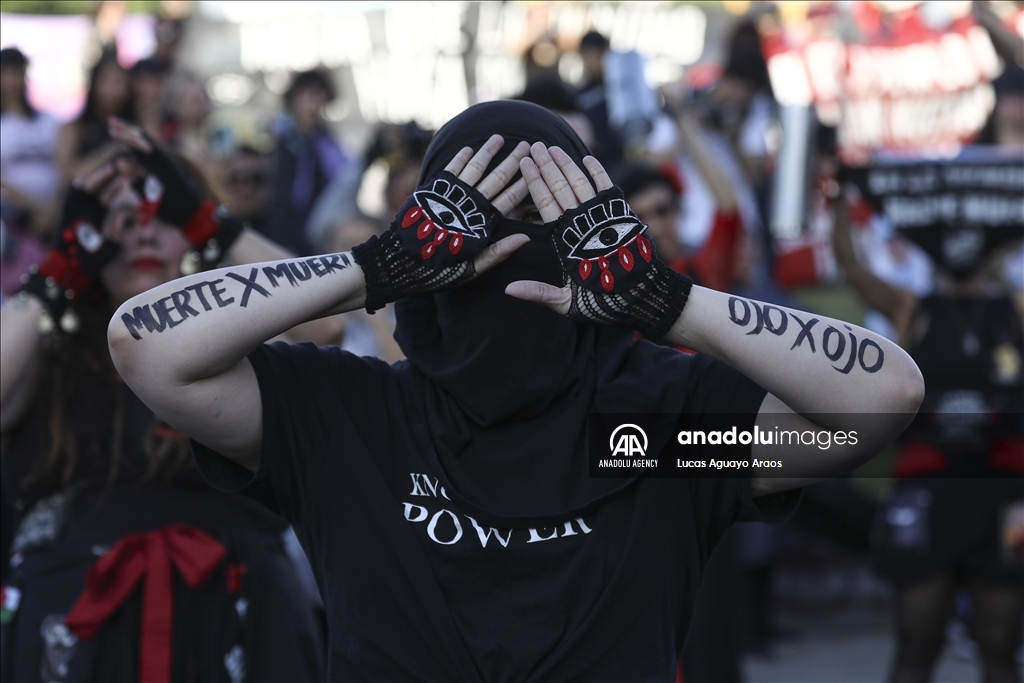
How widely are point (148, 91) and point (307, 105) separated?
5.65 ft

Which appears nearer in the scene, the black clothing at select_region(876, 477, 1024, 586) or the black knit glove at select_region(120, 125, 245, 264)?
the black knit glove at select_region(120, 125, 245, 264)

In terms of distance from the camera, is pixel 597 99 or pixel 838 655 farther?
pixel 597 99

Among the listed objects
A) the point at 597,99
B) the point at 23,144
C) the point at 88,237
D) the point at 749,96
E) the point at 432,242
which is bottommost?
the point at 749,96

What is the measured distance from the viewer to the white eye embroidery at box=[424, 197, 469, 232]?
213 centimetres

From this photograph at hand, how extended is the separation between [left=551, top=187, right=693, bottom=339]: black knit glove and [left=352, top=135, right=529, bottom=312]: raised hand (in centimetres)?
10

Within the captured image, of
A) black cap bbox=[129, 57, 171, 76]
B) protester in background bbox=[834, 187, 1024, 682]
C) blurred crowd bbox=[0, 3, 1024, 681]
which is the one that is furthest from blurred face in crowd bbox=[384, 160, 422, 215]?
protester in background bbox=[834, 187, 1024, 682]

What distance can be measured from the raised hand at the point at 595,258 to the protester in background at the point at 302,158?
5771 millimetres

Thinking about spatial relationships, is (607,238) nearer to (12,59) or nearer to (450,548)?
(450,548)

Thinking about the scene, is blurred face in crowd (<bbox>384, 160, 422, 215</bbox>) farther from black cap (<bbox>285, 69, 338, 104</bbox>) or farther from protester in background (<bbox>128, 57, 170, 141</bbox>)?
black cap (<bbox>285, 69, 338, 104</bbox>)

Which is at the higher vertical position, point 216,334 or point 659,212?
point 216,334

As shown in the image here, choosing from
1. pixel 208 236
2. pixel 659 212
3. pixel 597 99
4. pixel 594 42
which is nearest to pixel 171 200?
pixel 208 236

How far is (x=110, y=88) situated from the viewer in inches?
255

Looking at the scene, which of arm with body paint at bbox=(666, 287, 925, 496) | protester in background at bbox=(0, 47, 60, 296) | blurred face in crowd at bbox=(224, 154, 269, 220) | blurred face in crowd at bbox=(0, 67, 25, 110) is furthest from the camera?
blurred face in crowd at bbox=(224, 154, 269, 220)

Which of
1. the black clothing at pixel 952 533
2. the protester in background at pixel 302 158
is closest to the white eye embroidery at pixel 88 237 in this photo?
the black clothing at pixel 952 533
